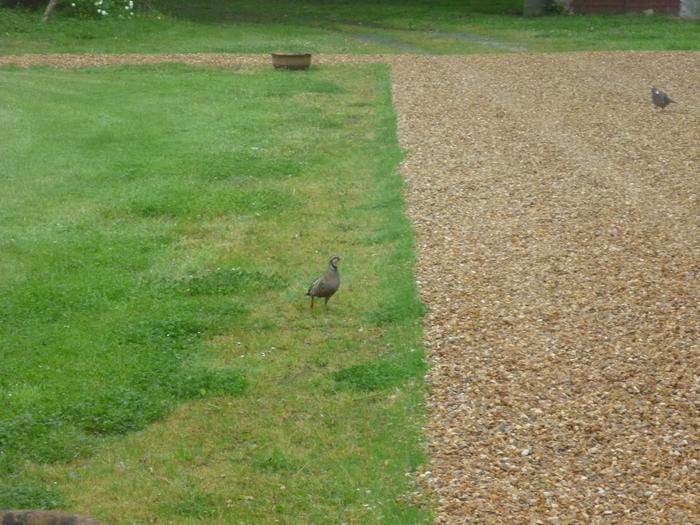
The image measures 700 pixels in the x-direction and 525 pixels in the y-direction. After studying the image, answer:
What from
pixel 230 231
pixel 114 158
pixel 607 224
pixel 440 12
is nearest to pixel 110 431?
pixel 230 231

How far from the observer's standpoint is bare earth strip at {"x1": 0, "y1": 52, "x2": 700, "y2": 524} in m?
6.15

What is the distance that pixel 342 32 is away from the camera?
92.6 feet

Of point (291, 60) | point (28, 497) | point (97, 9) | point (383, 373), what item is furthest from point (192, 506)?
point (97, 9)

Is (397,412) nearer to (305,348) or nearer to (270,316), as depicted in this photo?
(305,348)

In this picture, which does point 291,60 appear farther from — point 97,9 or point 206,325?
point 206,325

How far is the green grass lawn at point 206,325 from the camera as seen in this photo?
6.28 meters

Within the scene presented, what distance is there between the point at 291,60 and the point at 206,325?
13.3 m

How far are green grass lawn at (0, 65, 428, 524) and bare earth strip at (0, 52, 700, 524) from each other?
12.5 inches

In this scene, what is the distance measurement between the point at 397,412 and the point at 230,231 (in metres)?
4.62

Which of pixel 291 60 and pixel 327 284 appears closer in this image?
pixel 327 284

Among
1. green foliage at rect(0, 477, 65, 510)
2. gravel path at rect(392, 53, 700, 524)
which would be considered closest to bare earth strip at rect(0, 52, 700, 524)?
gravel path at rect(392, 53, 700, 524)

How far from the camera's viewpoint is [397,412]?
278 inches

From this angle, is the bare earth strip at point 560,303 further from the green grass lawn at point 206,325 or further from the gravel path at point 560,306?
the green grass lawn at point 206,325

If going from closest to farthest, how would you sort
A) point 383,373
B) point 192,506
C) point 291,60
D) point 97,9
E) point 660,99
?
point 192,506 < point 383,373 < point 660,99 < point 291,60 < point 97,9
